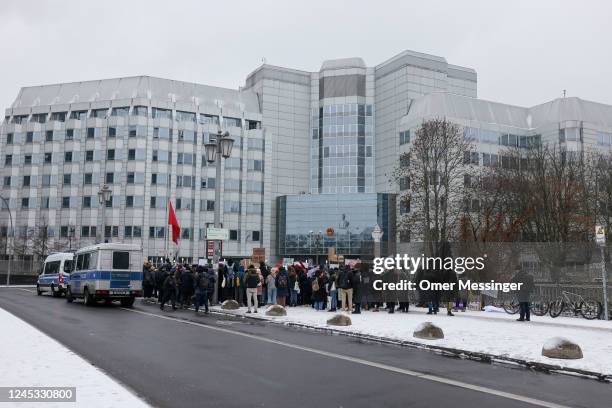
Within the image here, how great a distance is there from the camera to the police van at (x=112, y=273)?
2484 centimetres

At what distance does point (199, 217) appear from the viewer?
88.6 meters

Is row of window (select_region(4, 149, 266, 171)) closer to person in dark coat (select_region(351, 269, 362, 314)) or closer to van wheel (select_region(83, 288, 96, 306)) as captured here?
van wheel (select_region(83, 288, 96, 306))

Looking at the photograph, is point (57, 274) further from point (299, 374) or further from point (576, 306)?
point (299, 374)

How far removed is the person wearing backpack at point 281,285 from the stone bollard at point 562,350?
13476 mm

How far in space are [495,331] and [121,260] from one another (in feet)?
52.5

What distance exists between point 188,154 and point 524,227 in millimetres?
59909

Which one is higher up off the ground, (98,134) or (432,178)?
(98,134)

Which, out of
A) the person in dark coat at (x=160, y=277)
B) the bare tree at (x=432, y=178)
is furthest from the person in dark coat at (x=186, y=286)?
the bare tree at (x=432, y=178)

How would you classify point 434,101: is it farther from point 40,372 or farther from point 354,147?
point 40,372

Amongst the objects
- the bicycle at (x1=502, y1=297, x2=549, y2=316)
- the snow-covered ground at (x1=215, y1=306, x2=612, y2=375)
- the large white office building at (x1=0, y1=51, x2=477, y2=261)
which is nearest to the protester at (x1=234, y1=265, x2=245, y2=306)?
the snow-covered ground at (x1=215, y1=306, x2=612, y2=375)

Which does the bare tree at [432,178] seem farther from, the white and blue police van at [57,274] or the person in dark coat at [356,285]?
the white and blue police van at [57,274]

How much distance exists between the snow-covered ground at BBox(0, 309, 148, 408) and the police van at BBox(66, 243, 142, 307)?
11.9 meters

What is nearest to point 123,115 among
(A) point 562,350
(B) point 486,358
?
(B) point 486,358

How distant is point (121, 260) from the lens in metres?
25.3
